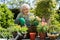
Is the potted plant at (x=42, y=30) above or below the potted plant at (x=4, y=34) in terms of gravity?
below

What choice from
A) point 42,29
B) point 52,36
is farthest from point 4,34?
point 52,36

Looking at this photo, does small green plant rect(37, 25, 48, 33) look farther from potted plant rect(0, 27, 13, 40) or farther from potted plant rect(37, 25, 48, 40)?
potted plant rect(0, 27, 13, 40)

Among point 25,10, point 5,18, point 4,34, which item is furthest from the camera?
point 25,10

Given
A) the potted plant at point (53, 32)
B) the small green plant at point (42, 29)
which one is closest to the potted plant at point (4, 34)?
the small green plant at point (42, 29)

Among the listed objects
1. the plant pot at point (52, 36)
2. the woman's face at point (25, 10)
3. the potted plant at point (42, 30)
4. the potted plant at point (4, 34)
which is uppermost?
the woman's face at point (25, 10)

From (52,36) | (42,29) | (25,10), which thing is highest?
(25,10)

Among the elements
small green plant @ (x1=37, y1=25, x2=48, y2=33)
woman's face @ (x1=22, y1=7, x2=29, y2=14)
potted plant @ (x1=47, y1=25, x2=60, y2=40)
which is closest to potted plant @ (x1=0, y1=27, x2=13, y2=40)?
small green plant @ (x1=37, y1=25, x2=48, y2=33)

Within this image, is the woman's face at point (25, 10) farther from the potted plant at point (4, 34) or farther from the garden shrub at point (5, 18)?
the potted plant at point (4, 34)

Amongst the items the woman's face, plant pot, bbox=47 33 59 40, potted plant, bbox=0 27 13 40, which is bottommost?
plant pot, bbox=47 33 59 40

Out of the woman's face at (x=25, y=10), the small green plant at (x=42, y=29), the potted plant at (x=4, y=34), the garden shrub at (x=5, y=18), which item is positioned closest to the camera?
the potted plant at (x=4, y=34)

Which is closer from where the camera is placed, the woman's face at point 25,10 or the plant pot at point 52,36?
the plant pot at point 52,36

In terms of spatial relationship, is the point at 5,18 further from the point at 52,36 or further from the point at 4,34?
the point at 52,36

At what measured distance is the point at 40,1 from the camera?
13.7 feet

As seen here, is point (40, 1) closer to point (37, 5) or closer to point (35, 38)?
point (37, 5)
